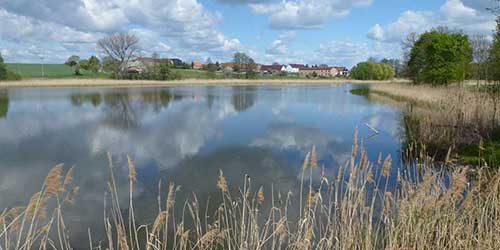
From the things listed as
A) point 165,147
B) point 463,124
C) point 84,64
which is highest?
point 84,64

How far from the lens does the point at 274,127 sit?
15414 millimetres

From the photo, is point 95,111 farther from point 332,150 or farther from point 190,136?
point 332,150

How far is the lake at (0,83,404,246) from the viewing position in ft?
23.9

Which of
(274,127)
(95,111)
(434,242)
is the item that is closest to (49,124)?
(95,111)

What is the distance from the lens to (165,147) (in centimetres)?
1117

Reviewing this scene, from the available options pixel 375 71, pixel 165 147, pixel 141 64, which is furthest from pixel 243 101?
pixel 375 71

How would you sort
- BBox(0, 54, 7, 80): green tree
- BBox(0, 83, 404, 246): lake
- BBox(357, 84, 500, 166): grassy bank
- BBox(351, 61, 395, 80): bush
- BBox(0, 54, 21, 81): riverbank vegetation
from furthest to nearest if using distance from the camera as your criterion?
BBox(351, 61, 395, 80): bush
BBox(0, 54, 21, 81): riverbank vegetation
BBox(0, 54, 7, 80): green tree
BBox(357, 84, 500, 166): grassy bank
BBox(0, 83, 404, 246): lake

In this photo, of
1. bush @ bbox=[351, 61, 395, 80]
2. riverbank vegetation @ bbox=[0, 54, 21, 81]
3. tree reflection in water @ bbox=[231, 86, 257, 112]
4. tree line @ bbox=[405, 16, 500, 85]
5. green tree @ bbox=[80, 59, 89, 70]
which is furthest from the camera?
bush @ bbox=[351, 61, 395, 80]

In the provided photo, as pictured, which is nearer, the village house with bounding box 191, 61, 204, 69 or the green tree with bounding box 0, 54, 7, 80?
the green tree with bounding box 0, 54, 7, 80

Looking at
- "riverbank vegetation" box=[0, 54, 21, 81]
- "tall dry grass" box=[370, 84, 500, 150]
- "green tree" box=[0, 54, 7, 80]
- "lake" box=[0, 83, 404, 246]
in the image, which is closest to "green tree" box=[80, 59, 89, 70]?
"riverbank vegetation" box=[0, 54, 21, 81]

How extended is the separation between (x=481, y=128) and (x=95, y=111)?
56.3 ft

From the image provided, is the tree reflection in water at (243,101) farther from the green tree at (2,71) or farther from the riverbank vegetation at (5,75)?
the riverbank vegetation at (5,75)

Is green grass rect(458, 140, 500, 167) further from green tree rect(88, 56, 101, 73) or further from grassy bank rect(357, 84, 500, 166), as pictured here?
green tree rect(88, 56, 101, 73)

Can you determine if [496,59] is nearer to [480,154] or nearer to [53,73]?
[480,154]
